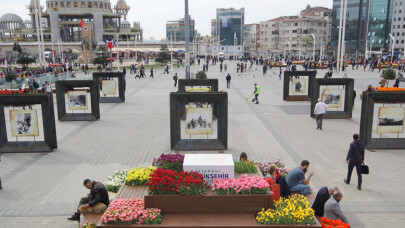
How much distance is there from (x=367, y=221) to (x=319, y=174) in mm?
2982

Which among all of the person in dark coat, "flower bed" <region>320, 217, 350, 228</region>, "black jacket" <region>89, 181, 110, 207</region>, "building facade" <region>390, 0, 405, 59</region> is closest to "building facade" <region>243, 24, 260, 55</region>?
"building facade" <region>390, 0, 405, 59</region>

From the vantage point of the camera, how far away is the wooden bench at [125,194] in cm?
726

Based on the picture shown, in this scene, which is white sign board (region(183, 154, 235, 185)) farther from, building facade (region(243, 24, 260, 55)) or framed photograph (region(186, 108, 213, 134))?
building facade (region(243, 24, 260, 55))

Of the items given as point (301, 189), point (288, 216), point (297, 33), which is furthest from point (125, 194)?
point (297, 33)

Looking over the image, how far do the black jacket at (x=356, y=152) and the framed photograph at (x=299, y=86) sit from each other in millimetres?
15593

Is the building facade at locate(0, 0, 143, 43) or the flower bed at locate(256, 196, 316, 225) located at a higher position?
the building facade at locate(0, 0, 143, 43)

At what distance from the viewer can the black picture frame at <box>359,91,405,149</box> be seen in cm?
1293

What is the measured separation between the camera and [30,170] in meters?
11.6

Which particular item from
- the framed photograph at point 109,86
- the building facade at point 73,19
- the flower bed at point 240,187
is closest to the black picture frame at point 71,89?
the framed photograph at point 109,86

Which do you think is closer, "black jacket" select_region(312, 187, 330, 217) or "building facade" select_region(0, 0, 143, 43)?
Answer: "black jacket" select_region(312, 187, 330, 217)

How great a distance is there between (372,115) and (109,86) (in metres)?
17.0

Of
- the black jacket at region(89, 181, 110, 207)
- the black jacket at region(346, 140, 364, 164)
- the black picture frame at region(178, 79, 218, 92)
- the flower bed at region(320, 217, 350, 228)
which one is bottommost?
the flower bed at region(320, 217, 350, 228)

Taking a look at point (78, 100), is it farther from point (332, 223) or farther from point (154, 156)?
point (332, 223)

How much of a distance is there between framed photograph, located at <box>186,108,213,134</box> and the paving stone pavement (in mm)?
1166
